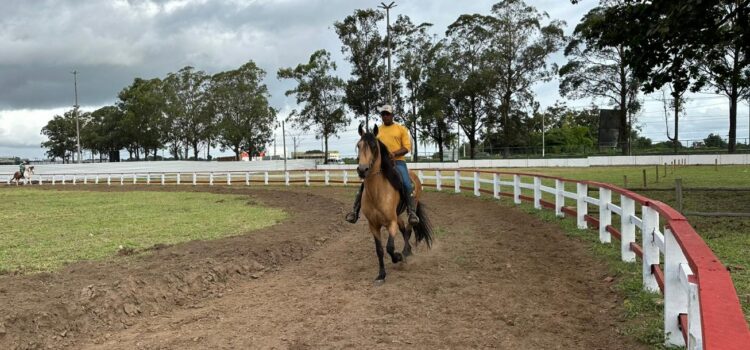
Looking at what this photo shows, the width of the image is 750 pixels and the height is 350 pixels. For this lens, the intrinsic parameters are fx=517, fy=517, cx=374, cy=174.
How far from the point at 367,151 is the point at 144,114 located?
7362cm

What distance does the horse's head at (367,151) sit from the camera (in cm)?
644

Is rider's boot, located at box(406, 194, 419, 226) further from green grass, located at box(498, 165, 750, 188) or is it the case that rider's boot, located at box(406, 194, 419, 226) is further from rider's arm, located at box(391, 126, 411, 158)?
green grass, located at box(498, 165, 750, 188)

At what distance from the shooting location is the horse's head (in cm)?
644

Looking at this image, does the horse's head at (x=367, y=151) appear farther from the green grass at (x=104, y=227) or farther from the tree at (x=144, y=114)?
the tree at (x=144, y=114)

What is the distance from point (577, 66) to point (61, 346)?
172 ft

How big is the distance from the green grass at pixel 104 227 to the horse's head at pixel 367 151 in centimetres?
497

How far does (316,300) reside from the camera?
238 inches

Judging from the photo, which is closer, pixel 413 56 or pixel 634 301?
pixel 634 301

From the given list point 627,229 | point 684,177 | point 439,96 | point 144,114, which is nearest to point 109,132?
point 144,114

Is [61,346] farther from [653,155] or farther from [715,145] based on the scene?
[715,145]

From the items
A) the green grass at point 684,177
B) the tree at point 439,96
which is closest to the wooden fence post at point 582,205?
the green grass at point 684,177

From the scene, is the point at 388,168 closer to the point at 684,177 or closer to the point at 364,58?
the point at 684,177

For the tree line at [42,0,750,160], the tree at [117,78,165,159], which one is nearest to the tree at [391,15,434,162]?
the tree line at [42,0,750,160]

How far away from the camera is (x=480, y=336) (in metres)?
4.66
